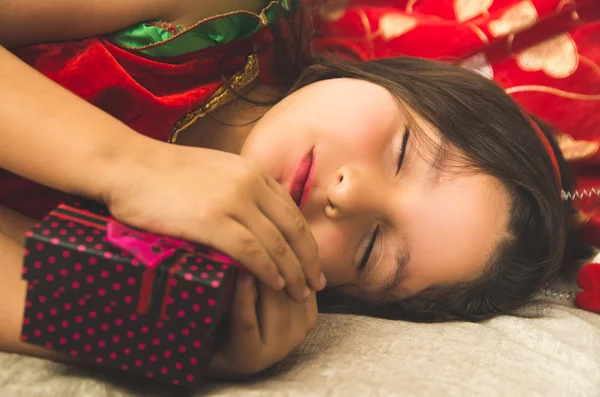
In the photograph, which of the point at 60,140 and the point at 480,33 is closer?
the point at 60,140

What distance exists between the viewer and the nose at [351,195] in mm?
854

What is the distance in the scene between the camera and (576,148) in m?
1.35

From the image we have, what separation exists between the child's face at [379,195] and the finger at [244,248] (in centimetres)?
24

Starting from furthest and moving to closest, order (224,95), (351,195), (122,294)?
(224,95), (351,195), (122,294)

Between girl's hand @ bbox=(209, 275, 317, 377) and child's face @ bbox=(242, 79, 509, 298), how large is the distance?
199 millimetres

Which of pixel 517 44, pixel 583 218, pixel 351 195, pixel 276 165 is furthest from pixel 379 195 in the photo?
pixel 517 44

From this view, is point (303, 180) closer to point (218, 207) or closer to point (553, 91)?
point (218, 207)

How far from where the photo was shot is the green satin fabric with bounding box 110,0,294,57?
0.98 m

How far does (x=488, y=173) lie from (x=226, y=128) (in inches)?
19.4

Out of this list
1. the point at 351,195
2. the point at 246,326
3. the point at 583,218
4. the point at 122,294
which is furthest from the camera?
the point at 583,218

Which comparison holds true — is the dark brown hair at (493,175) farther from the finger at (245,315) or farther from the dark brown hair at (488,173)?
the finger at (245,315)

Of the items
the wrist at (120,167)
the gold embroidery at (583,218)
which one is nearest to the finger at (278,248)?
the wrist at (120,167)

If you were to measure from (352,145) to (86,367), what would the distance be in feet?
1.59

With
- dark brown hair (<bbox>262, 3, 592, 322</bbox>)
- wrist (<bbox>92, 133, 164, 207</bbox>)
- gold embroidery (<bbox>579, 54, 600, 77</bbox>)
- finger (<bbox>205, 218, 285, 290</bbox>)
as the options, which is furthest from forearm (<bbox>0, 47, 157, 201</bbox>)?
gold embroidery (<bbox>579, 54, 600, 77</bbox>)
